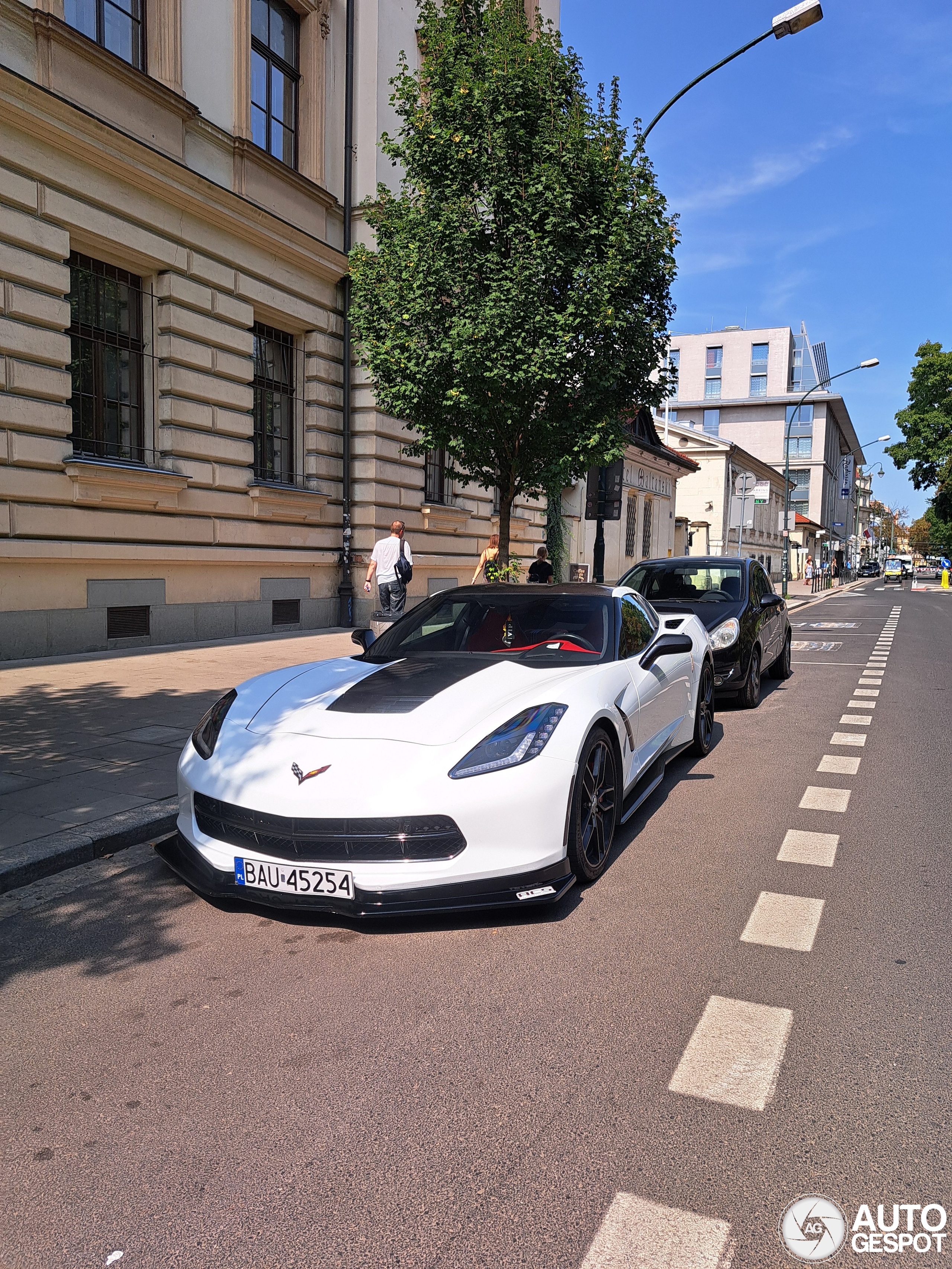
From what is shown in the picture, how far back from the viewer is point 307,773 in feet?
11.5

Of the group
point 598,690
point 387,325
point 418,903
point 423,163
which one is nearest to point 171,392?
point 387,325

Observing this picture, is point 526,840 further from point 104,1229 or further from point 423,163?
point 423,163

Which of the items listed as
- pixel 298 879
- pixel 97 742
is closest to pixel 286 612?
pixel 97 742

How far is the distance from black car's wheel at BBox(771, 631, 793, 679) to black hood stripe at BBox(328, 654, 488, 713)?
7180mm

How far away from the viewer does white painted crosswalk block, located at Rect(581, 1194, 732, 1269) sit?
189 centimetres

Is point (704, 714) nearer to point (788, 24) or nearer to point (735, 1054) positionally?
point (735, 1054)

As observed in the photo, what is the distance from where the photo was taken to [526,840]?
3477 millimetres

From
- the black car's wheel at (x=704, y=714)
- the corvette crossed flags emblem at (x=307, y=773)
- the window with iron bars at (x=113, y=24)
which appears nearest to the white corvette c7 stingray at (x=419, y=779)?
the corvette crossed flags emblem at (x=307, y=773)

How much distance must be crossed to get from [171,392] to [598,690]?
970cm

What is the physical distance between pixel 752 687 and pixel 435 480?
11.1 m

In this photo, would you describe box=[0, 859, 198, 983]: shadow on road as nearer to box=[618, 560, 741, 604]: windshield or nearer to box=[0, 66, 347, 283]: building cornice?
box=[618, 560, 741, 604]: windshield

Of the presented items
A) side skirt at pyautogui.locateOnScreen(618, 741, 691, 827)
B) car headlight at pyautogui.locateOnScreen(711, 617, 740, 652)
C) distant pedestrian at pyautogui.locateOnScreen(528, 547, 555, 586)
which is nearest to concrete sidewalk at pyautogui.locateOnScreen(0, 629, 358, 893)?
side skirt at pyautogui.locateOnScreen(618, 741, 691, 827)

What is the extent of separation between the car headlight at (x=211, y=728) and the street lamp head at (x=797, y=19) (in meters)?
12.6

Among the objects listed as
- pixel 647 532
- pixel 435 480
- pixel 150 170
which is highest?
pixel 150 170
